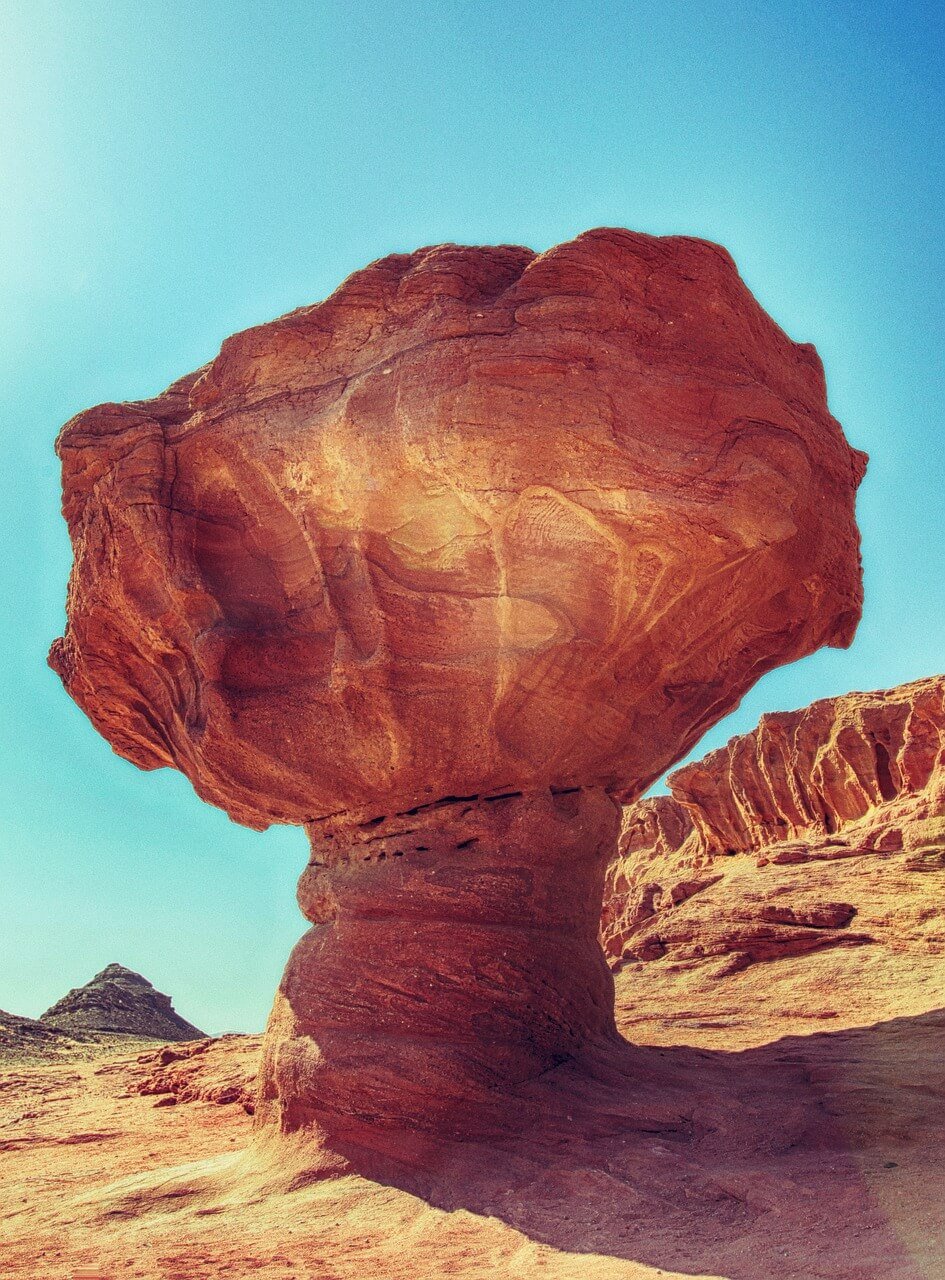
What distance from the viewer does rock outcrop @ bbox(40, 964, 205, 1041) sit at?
25.3 m

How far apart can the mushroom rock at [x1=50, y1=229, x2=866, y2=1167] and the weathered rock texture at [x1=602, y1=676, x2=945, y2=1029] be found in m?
4.53

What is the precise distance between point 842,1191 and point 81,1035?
20651 mm

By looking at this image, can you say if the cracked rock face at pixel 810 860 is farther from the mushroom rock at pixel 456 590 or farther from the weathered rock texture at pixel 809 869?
the mushroom rock at pixel 456 590

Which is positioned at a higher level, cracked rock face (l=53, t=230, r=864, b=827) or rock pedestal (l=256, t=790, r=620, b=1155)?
cracked rock face (l=53, t=230, r=864, b=827)

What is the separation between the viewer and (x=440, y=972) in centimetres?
934

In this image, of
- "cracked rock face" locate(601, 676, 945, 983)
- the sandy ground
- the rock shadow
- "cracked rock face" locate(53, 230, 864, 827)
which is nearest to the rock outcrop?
"cracked rock face" locate(601, 676, 945, 983)

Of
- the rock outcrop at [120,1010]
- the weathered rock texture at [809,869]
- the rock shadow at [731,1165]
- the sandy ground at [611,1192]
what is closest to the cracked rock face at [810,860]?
the weathered rock texture at [809,869]

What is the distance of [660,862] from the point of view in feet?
86.6

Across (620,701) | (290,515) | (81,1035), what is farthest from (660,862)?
(290,515)

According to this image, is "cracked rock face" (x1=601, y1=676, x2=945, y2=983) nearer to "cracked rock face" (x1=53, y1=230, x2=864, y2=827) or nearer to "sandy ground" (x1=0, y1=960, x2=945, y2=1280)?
"sandy ground" (x1=0, y1=960, x2=945, y2=1280)

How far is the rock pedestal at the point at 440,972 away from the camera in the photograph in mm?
8789

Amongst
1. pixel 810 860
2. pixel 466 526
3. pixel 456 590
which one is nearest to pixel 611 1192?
pixel 456 590

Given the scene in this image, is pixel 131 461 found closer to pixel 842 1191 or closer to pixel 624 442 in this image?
pixel 624 442

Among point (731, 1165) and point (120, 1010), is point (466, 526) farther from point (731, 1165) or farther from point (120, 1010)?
point (120, 1010)
